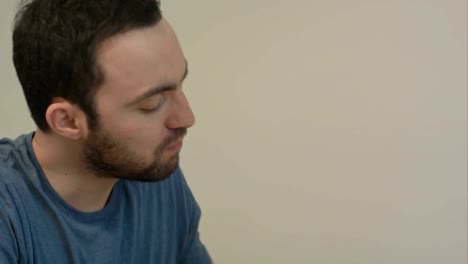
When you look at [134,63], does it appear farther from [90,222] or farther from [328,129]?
[328,129]

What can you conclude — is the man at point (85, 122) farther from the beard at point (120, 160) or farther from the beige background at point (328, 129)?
the beige background at point (328, 129)

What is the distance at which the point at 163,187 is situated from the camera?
1019mm

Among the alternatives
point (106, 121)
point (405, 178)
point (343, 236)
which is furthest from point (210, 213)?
point (106, 121)

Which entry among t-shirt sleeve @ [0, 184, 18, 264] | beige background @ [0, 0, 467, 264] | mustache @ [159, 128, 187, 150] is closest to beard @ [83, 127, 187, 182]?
mustache @ [159, 128, 187, 150]

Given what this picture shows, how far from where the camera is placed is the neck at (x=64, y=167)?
839 mm

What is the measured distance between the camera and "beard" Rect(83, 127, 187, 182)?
832 mm

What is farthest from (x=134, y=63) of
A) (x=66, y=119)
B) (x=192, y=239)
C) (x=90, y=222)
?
(x=192, y=239)

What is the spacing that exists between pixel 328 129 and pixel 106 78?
65 cm

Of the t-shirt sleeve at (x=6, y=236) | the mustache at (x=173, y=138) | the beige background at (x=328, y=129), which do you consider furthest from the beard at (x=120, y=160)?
the beige background at (x=328, y=129)

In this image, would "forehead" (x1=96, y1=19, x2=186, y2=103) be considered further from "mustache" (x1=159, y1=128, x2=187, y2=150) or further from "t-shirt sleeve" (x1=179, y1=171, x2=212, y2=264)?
"t-shirt sleeve" (x1=179, y1=171, x2=212, y2=264)

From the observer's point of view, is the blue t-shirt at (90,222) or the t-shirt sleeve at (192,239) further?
the t-shirt sleeve at (192,239)

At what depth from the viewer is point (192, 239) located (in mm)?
1076

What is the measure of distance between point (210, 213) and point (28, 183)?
0.64 m

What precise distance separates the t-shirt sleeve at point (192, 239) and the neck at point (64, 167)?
239 mm
